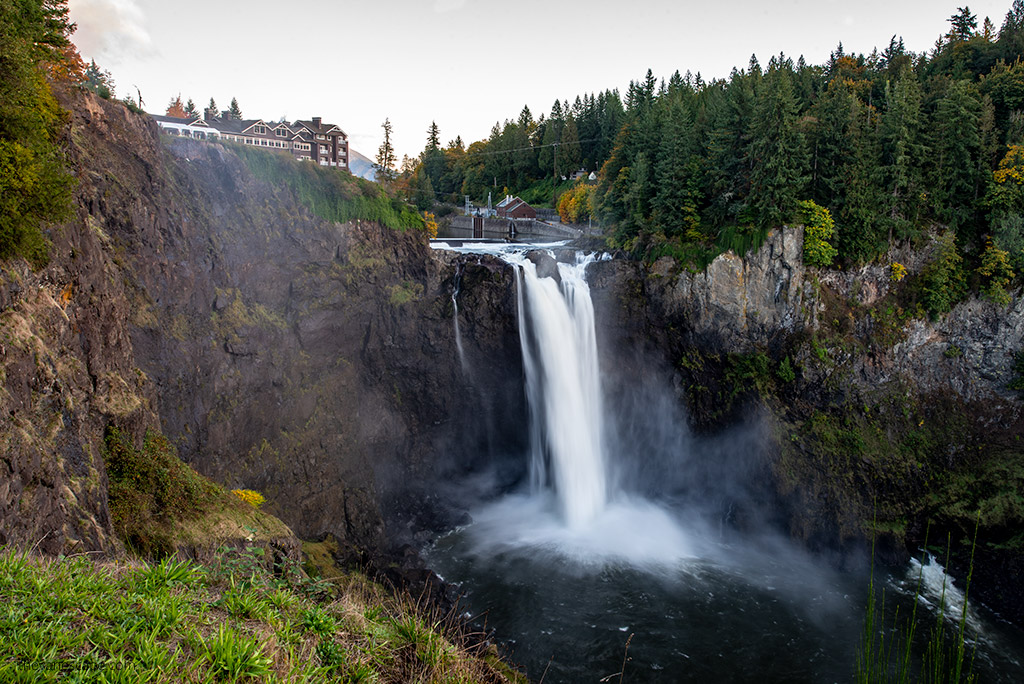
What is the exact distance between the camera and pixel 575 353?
26359 mm

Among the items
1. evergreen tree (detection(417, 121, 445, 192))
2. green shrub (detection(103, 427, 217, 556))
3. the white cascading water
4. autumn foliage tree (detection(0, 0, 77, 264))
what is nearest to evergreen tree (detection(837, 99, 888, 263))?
the white cascading water

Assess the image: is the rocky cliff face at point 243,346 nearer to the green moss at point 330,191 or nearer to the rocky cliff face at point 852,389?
the green moss at point 330,191

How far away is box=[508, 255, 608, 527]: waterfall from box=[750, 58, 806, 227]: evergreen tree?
337 inches

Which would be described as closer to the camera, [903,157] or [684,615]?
[684,615]

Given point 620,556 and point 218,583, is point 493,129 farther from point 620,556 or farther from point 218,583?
point 218,583

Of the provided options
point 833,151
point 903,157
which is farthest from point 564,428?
point 903,157

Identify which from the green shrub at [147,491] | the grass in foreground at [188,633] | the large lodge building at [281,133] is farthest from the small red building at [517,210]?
the grass in foreground at [188,633]

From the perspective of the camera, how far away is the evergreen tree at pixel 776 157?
2469 centimetres

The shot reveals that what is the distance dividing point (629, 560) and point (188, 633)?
719 inches

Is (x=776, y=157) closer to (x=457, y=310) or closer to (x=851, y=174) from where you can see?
(x=851, y=174)

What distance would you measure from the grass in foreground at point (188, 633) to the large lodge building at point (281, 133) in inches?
1250

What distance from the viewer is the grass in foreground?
4.77 meters

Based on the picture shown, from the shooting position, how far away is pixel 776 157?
24.7 meters

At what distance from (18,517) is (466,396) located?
20.0 meters
